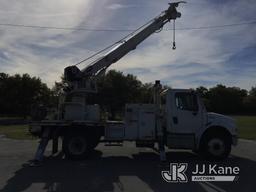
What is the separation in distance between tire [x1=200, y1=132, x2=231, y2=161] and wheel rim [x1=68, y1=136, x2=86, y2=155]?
4268mm

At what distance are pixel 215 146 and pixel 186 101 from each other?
192 cm

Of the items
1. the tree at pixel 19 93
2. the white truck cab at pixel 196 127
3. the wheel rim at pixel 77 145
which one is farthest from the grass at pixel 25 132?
the tree at pixel 19 93

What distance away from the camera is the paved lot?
1144 centimetres

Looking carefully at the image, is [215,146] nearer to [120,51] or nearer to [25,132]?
[120,51]

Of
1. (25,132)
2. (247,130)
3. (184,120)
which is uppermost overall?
(184,120)

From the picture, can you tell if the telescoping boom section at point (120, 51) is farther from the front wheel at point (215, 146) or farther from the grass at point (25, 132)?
the grass at point (25, 132)

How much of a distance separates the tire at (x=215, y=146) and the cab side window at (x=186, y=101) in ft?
3.75

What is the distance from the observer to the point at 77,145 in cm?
1734

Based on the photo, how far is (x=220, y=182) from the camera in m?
12.1

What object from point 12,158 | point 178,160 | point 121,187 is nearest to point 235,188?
point 121,187

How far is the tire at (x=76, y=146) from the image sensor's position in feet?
56.4

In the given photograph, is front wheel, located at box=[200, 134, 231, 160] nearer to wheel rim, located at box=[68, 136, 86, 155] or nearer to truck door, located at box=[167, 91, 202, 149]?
truck door, located at box=[167, 91, 202, 149]

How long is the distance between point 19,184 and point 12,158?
248 inches

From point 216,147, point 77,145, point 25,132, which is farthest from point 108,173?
point 25,132
